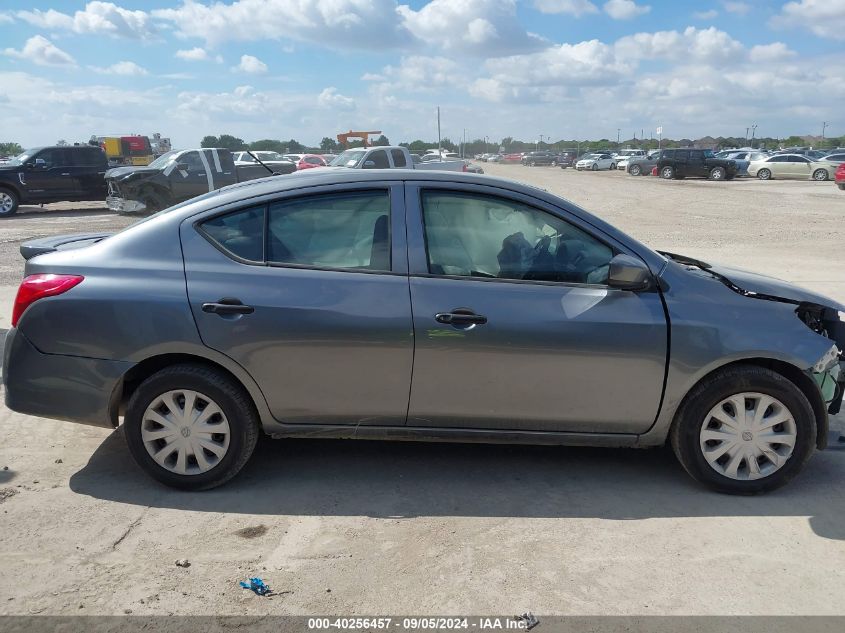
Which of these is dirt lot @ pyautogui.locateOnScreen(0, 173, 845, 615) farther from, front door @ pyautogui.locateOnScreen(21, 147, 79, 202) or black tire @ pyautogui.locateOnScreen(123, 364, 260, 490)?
front door @ pyautogui.locateOnScreen(21, 147, 79, 202)

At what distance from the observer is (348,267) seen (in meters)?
3.74

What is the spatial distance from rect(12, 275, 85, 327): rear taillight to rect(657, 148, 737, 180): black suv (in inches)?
1538

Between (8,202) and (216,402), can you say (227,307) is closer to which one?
(216,402)

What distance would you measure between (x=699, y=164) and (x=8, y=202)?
32.9 m

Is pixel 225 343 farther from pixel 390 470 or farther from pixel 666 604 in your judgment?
pixel 666 604

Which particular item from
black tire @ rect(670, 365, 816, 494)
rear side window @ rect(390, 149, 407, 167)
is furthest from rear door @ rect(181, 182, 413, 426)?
rear side window @ rect(390, 149, 407, 167)

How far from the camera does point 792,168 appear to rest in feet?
121

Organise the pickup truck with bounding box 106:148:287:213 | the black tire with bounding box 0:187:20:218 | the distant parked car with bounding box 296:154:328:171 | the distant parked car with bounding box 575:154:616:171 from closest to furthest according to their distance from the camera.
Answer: the pickup truck with bounding box 106:148:287:213 → the black tire with bounding box 0:187:20:218 → the distant parked car with bounding box 296:154:328:171 → the distant parked car with bounding box 575:154:616:171

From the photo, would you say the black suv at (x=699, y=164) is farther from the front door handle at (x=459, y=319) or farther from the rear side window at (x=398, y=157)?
the front door handle at (x=459, y=319)

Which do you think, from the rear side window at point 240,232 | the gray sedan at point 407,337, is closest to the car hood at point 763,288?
the gray sedan at point 407,337

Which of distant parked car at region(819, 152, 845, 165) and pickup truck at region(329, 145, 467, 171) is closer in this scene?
pickup truck at region(329, 145, 467, 171)

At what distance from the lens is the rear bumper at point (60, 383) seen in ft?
12.2

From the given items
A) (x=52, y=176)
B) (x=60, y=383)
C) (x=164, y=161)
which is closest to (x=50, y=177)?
(x=52, y=176)

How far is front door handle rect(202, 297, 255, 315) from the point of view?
362 cm
